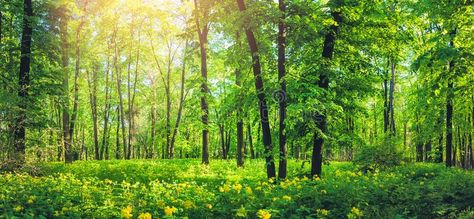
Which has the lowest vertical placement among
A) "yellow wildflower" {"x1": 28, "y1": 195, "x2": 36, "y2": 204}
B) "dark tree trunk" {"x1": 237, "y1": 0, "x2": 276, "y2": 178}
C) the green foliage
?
the green foliage

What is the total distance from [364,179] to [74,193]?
5.99 meters

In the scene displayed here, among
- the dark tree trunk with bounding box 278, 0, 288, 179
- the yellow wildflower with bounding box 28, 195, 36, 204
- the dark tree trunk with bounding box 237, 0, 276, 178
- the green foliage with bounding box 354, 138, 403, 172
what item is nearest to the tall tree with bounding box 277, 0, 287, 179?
the dark tree trunk with bounding box 278, 0, 288, 179

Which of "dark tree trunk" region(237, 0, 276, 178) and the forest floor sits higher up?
"dark tree trunk" region(237, 0, 276, 178)

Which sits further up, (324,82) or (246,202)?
(324,82)

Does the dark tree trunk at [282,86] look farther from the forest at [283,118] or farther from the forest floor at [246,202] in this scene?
the forest floor at [246,202]

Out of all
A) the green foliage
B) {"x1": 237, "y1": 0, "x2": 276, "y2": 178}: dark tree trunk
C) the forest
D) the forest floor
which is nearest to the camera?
the forest floor

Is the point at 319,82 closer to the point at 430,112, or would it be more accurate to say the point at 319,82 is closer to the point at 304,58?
the point at 304,58

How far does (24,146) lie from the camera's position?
1068 cm

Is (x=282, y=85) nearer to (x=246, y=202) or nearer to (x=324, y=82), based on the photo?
(x=324, y=82)

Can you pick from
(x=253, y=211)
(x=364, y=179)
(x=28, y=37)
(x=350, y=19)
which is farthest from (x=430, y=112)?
(x=28, y=37)

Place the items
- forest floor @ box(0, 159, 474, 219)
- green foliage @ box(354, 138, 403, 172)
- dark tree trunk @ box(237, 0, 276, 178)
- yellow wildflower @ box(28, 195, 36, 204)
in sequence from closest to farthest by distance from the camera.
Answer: forest floor @ box(0, 159, 474, 219) → yellow wildflower @ box(28, 195, 36, 204) → dark tree trunk @ box(237, 0, 276, 178) → green foliage @ box(354, 138, 403, 172)

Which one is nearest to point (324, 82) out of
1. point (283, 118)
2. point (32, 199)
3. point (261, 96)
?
point (283, 118)

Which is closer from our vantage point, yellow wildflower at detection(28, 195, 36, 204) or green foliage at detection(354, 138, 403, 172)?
yellow wildflower at detection(28, 195, 36, 204)

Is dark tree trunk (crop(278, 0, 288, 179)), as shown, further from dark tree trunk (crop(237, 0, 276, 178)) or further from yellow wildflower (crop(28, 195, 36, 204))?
yellow wildflower (crop(28, 195, 36, 204))
